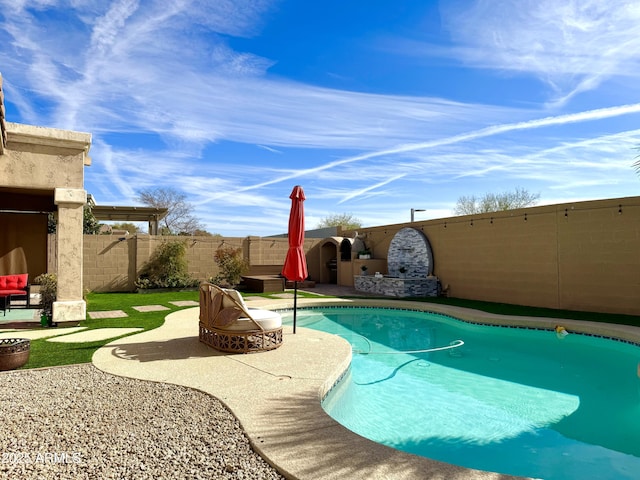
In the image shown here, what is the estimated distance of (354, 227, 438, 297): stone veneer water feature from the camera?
1589cm

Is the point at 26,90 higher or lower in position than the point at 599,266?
higher

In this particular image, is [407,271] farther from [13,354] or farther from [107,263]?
[13,354]

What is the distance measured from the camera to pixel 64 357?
20.8ft

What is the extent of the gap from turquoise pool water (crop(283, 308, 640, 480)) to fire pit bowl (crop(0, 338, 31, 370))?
14.6 feet

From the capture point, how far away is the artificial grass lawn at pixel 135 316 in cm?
639

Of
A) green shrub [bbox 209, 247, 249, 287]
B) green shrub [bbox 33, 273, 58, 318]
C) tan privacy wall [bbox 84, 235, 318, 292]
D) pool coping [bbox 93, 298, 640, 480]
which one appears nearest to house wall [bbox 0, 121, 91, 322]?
green shrub [bbox 33, 273, 58, 318]

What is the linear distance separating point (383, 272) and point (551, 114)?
9.11 m

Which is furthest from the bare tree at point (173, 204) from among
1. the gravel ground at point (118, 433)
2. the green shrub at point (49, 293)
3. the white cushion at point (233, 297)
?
the gravel ground at point (118, 433)

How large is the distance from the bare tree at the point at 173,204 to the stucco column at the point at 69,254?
1225 inches

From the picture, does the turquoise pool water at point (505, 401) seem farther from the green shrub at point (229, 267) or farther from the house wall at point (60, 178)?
the green shrub at point (229, 267)

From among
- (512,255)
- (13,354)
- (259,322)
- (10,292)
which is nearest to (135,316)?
(10,292)

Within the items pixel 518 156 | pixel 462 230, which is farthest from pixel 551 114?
pixel 462 230

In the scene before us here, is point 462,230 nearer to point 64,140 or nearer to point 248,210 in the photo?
point 64,140

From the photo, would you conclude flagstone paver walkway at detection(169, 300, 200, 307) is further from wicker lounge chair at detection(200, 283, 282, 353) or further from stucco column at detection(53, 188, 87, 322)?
wicker lounge chair at detection(200, 283, 282, 353)
